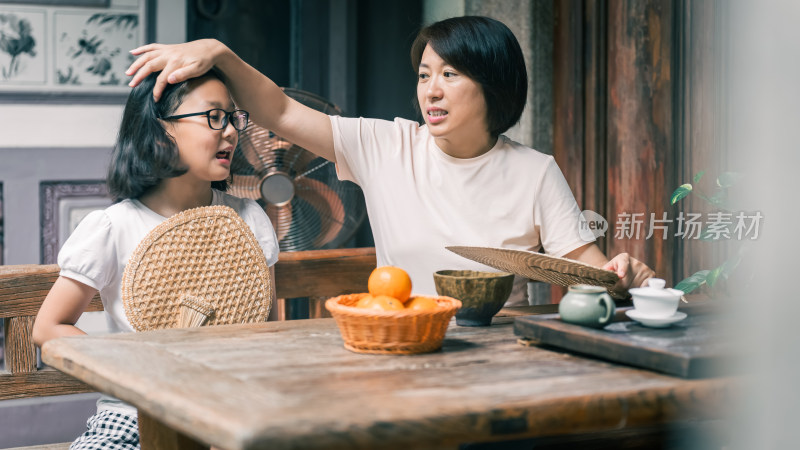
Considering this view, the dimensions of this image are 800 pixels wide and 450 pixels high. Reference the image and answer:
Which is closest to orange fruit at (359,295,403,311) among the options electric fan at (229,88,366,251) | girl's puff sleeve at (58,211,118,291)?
girl's puff sleeve at (58,211,118,291)

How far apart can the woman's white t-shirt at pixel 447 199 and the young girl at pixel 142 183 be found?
39 cm

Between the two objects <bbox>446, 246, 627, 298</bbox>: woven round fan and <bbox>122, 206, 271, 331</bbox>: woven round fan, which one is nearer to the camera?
<bbox>446, 246, 627, 298</bbox>: woven round fan

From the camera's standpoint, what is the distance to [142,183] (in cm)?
223

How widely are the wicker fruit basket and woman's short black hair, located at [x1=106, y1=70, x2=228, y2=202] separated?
0.84 m

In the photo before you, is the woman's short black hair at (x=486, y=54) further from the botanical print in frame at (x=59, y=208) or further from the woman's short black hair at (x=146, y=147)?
the botanical print in frame at (x=59, y=208)

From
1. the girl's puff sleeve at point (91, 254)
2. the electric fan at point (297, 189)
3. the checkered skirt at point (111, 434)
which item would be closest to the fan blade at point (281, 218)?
the electric fan at point (297, 189)

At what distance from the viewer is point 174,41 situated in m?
3.67

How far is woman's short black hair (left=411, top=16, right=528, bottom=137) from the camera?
2.38 m

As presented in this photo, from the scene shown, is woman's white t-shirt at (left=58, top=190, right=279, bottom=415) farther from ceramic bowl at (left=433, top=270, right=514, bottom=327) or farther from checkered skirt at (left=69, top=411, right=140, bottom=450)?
ceramic bowl at (left=433, top=270, right=514, bottom=327)

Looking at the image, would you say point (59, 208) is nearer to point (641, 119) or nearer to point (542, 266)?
point (641, 119)

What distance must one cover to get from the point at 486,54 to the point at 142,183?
96cm

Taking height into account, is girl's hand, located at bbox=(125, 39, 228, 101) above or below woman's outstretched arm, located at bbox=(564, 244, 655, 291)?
above

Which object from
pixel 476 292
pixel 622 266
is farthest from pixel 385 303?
pixel 622 266

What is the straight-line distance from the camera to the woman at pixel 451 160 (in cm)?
239
